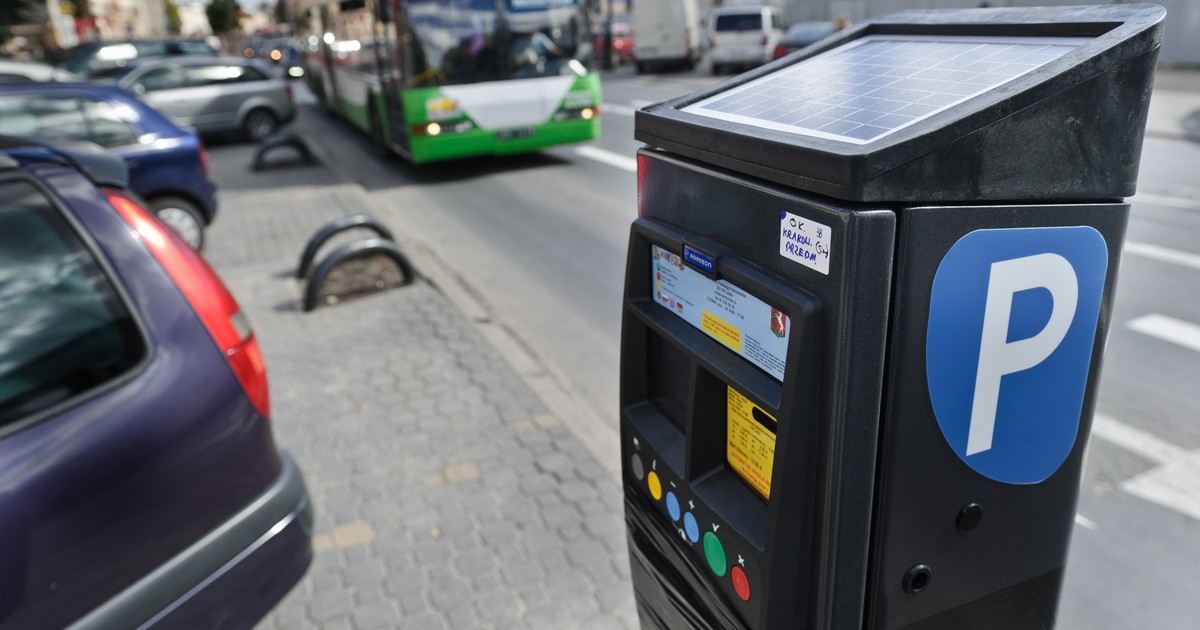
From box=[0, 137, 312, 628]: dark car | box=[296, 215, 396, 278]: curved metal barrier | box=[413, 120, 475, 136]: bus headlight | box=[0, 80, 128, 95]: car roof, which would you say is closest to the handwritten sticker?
box=[0, 137, 312, 628]: dark car

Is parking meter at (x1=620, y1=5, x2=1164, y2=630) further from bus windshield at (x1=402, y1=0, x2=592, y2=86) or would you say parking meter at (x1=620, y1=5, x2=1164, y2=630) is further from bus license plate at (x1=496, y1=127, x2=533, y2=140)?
bus license plate at (x1=496, y1=127, x2=533, y2=140)

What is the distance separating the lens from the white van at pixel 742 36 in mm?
24844

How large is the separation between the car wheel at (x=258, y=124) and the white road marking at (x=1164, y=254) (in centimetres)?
1474

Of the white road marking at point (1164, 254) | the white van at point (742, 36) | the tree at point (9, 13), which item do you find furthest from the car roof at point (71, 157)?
the tree at point (9, 13)

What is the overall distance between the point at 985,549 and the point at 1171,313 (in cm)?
546

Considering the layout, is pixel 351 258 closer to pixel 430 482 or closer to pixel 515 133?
pixel 430 482

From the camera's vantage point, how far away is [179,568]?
257cm

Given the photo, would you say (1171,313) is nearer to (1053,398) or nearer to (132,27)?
(1053,398)

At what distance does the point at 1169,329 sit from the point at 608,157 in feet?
27.9

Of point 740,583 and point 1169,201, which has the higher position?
point 740,583

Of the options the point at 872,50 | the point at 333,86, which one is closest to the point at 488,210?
the point at 872,50

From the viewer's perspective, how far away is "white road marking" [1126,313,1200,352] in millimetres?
5598

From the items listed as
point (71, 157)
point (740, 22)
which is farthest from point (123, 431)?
point (740, 22)

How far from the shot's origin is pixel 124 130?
28.1 feet
